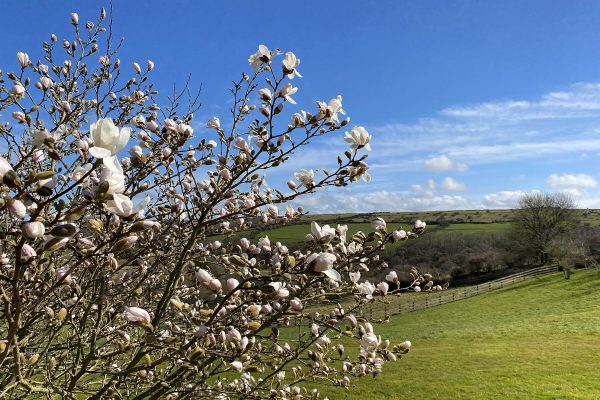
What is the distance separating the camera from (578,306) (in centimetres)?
2786

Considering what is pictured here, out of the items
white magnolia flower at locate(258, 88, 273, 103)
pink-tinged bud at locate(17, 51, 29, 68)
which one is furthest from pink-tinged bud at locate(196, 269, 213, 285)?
pink-tinged bud at locate(17, 51, 29, 68)

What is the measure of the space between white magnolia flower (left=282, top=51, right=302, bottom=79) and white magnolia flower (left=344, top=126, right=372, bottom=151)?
0.56 m

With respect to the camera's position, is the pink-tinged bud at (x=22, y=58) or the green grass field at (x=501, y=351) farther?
the green grass field at (x=501, y=351)

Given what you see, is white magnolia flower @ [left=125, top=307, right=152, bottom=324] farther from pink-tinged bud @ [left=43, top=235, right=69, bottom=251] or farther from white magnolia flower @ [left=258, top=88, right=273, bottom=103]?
white magnolia flower @ [left=258, top=88, right=273, bottom=103]

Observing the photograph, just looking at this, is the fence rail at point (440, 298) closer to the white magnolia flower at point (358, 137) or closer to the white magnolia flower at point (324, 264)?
the white magnolia flower at point (358, 137)

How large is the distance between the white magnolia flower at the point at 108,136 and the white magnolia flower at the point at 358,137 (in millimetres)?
1569

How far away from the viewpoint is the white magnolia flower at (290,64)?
289cm

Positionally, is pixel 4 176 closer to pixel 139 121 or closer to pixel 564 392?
pixel 139 121

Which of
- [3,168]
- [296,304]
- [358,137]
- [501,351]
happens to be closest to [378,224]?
[358,137]

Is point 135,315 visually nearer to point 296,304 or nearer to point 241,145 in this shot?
point 296,304

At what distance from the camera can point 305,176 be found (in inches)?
126

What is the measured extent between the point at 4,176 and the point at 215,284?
3.45 ft

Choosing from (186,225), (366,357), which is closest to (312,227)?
(366,357)

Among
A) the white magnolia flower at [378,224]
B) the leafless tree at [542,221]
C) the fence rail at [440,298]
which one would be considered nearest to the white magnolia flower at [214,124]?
the white magnolia flower at [378,224]
